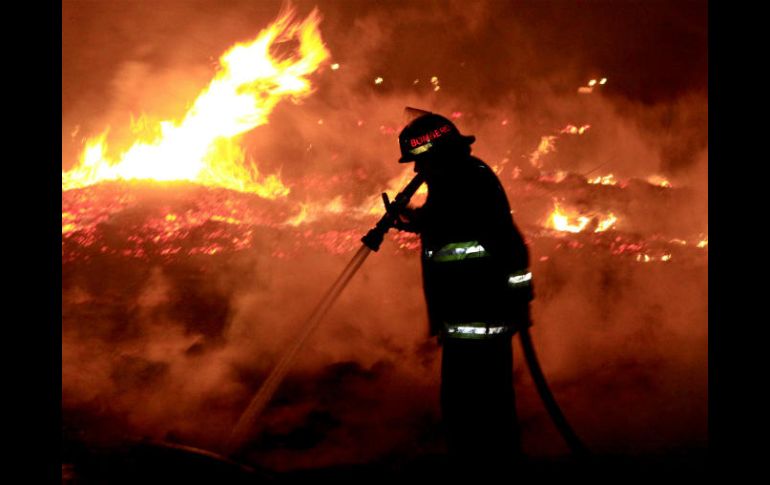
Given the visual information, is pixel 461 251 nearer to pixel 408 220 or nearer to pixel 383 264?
pixel 408 220

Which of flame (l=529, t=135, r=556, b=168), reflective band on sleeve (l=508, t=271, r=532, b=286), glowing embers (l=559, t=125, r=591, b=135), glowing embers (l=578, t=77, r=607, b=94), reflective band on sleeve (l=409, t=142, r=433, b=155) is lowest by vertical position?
reflective band on sleeve (l=508, t=271, r=532, b=286)

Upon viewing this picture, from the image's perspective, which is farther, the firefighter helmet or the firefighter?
the firefighter helmet

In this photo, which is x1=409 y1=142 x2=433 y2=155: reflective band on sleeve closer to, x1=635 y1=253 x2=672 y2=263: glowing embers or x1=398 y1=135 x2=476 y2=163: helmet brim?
x1=398 y1=135 x2=476 y2=163: helmet brim

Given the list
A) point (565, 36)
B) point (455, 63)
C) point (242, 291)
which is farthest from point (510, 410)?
point (565, 36)

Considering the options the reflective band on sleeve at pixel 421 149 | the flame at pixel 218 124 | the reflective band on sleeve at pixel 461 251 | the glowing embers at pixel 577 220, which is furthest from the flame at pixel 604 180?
the reflective band on sleeve at pixel 461 251

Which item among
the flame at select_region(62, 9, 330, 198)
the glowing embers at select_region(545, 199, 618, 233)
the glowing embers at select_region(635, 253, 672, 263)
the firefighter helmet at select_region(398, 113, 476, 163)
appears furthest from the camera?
the glowing embers at select_region(545, 199, 618, 233)

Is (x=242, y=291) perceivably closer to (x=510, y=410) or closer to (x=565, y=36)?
(x=510, y=410)

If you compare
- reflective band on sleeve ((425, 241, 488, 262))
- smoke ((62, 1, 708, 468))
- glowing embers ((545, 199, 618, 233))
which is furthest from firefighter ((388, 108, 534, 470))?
glowing embers ((545, 199, 618, 233))

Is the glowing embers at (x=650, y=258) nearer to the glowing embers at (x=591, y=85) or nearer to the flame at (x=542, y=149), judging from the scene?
the flame at (x=542, y=149)

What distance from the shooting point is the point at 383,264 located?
6562 millimetres

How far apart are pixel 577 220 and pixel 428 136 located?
18.4 feet

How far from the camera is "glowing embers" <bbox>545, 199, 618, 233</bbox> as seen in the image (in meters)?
7.95

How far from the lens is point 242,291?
20.0 feet

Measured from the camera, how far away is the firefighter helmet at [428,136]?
10.5 ft
